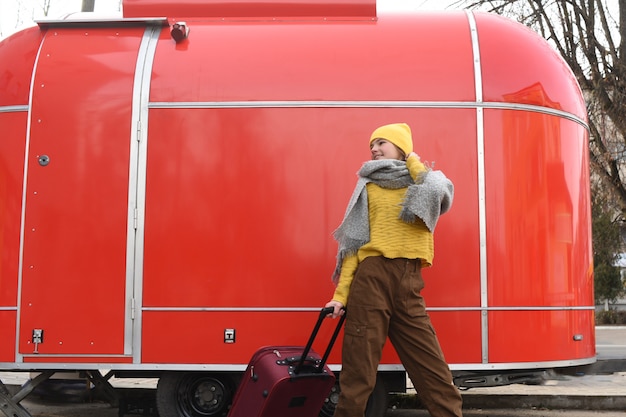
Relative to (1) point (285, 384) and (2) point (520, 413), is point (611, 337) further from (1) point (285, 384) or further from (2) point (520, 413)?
(1) point (285, 384)

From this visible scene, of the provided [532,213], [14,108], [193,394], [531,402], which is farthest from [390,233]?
[531,402]

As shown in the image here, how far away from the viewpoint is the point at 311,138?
14.8ft

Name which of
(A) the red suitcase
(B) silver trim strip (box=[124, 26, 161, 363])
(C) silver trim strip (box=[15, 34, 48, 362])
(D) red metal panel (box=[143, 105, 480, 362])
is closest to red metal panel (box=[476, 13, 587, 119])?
(D) red metal panel (box=[143, 105, 480, 362])

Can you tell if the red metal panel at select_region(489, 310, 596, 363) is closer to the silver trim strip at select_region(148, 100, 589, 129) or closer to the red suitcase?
the red suitcase

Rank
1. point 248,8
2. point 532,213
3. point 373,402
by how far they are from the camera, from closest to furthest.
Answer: point 532,213
point 373,402
point 248,8

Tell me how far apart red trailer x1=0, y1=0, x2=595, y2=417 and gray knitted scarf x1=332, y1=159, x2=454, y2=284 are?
23.8 inches

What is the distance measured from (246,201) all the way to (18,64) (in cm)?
183

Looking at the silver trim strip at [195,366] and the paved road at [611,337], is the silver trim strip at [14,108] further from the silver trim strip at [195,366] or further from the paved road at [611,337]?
the paved road at [611,337]

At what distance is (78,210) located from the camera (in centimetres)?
448

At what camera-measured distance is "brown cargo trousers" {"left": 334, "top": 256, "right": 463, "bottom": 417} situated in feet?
12.2

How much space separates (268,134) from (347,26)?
982 mm

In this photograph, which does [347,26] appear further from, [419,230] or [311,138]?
[419,230]

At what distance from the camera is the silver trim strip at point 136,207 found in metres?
4.41

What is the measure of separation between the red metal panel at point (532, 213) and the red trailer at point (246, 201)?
0.01 metres
